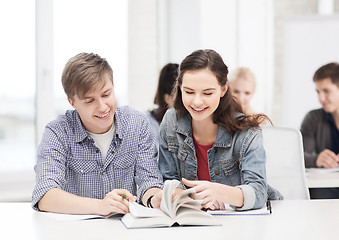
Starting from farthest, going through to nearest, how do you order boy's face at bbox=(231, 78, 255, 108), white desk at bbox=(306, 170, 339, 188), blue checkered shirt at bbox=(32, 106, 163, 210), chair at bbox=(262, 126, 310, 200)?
boy's face at bbox=(231, 78, 255, 108) < white desk at bbox=(306, 170, 339, 188) < chair at bbox=(262, 126, 310, 200) < blue checkered shirt at bbox=(32, 106, 163, 210)

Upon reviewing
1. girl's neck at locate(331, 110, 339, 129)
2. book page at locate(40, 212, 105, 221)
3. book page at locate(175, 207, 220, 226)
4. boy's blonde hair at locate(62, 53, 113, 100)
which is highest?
boy's blonde hair at locate(62, 53, 113, 100)

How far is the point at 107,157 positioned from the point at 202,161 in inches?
15.1

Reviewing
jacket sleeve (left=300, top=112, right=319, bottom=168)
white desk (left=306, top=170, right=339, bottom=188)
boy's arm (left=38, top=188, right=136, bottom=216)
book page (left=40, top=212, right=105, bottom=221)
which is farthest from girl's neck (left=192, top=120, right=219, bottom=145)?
jacket sleeve (left=300, top=112, right=319, bottom=168)

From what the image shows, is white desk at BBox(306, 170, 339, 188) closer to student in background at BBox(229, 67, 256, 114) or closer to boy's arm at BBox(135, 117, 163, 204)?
boy's arm at BBox(135, 117, 163, 204)

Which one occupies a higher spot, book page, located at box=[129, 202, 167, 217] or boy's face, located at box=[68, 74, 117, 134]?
boy's face, located at box=[68, 74, 117, 134]

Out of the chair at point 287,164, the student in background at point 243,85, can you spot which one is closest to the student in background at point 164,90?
the student in background at point 243,85

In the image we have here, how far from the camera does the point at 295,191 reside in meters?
2.20

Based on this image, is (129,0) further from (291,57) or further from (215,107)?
(215,107)

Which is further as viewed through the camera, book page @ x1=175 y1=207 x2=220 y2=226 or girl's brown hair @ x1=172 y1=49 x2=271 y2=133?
girl's brown hair @ x1=172 y1=49 x2=271 y2=133

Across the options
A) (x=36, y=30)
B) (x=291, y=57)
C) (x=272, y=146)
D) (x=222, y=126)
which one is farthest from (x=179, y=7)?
(x=222, y=126)

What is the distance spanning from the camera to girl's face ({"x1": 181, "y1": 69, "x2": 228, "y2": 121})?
171 cm

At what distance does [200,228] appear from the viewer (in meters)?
1.41

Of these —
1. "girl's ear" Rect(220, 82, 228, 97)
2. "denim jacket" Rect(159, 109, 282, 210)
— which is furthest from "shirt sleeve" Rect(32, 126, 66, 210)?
"girl's ear" Rect(220, 82, 228, 97)

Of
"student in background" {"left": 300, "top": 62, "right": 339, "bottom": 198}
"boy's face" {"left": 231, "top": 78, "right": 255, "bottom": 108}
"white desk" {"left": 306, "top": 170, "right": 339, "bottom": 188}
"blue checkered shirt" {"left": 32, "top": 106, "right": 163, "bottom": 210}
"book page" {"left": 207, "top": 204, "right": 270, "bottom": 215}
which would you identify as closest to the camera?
"book page" {"left": 207, "top": 204, "right": 270, "bottom": 215}
